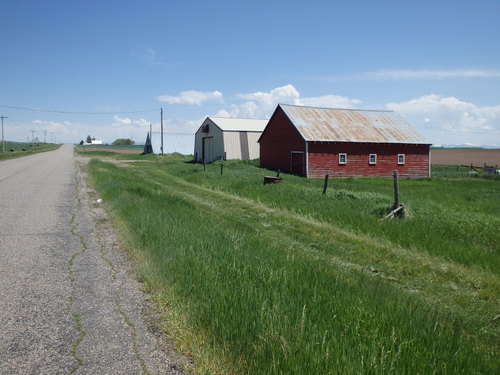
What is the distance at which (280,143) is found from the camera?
35.0 meters

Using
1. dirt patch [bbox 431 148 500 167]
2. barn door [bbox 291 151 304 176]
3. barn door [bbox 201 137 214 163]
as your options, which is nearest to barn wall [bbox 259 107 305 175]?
barn door [bbox 291 151 304 176]

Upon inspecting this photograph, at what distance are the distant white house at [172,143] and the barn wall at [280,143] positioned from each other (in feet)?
103

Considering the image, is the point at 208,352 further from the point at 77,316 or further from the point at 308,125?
the point at 308,125

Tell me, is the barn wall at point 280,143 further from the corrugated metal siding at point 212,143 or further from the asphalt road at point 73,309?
the asphalt road at point 73,309

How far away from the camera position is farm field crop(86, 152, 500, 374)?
355 centimetres

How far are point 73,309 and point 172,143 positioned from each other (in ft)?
214

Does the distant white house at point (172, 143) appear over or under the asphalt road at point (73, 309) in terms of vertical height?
over

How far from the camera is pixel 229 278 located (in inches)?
213

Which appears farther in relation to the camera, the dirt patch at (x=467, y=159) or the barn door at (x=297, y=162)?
the dirt patch at (x=467, y=159)

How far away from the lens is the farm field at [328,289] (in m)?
3.55

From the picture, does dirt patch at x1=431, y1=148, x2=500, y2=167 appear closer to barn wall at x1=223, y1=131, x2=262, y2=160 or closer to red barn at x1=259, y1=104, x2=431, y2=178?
barn wall at x1=223, y1=131, x2=262, y2=160

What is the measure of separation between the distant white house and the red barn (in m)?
33.4

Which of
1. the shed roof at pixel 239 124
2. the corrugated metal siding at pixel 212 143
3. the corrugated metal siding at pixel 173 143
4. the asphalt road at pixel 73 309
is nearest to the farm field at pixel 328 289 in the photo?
the asphalt road at pixel 73 309

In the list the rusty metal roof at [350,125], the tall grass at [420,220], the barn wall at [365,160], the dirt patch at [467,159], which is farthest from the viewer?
the dirt patch at [467,159]
